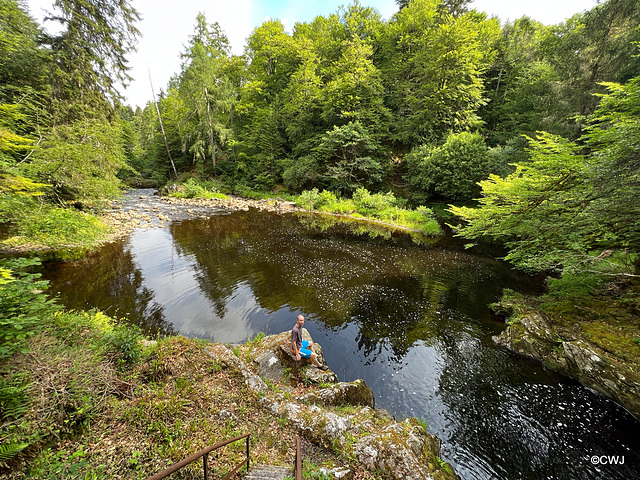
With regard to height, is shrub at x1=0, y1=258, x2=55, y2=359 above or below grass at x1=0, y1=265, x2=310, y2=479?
above

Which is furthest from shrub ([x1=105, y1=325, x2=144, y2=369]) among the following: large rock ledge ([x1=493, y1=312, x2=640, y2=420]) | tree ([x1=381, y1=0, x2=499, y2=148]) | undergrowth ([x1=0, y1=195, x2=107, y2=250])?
tree ([x1=381, y1=0, x2=499, y2=148])

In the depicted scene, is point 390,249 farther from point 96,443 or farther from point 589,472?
point 96,443

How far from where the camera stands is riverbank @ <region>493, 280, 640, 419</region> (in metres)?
5.62

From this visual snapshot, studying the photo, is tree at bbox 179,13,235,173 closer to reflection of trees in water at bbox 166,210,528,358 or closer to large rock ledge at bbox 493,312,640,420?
reflection of trees in water at bbox 166,210,528,358

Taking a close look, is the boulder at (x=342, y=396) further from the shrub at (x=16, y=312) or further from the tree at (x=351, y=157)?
the tree at (x=351, y=157)

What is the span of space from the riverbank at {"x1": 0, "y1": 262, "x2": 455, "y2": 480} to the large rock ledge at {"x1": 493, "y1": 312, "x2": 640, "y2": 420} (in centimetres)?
461

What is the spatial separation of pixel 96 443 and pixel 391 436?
4106 mm

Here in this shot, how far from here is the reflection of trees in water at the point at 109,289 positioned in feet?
26.0

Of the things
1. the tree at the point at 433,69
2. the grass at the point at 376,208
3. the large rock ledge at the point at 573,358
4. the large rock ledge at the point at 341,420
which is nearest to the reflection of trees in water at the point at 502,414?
the large rock ledge at the point at 573,358

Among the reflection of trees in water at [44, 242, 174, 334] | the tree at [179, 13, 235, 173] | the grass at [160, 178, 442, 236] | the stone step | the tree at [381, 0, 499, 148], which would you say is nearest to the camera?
the stone step

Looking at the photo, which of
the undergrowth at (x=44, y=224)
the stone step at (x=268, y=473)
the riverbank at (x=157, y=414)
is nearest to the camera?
the riverbank at (x=157, y=414)

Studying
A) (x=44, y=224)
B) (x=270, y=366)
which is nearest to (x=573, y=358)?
(x=270, y=366)

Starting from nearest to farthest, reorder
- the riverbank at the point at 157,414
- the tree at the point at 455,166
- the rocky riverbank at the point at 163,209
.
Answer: the riverbank at the point at 157,414
the rocky riverbank at the point at 163,209
the tree at the point at 455,166

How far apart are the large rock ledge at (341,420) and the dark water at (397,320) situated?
1.04 meters
